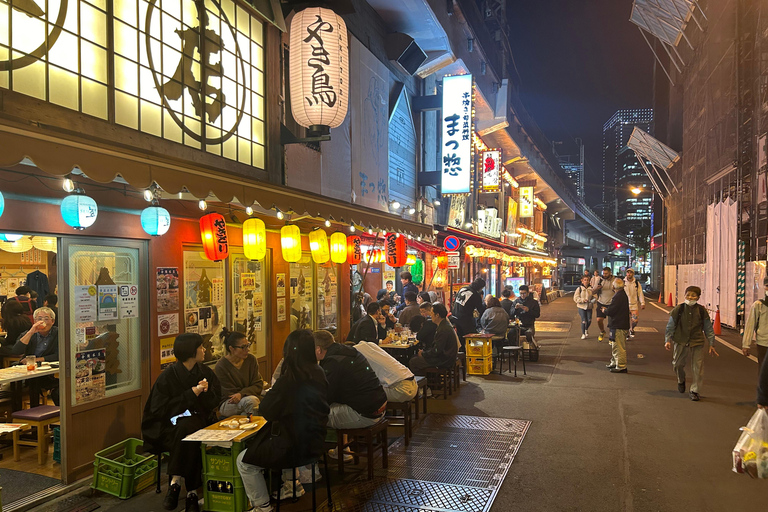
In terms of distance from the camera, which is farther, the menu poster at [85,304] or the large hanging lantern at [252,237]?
the large hanging lantern at [252,237]

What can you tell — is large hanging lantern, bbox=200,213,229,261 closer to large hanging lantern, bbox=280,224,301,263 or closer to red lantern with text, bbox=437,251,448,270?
large hanging lantern, bbox=280,224,301,263

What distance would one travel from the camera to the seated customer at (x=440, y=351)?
10.2 m

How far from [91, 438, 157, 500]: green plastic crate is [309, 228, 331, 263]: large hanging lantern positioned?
4.89 metres

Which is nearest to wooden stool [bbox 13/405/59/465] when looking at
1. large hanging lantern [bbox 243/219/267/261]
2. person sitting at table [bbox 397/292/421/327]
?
large hanging lantern [bbox 243/219/267/261]

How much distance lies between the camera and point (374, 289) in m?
16.3

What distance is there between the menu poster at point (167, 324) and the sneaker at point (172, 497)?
7.47ft

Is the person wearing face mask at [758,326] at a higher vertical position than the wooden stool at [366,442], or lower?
higher

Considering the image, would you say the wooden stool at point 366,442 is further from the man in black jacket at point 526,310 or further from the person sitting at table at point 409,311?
the man in black jacket at point 526,310

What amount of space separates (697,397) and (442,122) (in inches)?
498

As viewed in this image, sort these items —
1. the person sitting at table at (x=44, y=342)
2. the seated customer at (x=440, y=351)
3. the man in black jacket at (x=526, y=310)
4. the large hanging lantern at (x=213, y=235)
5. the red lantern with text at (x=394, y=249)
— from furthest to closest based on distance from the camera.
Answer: the man in black jacket at (x=526, y=310) → the red lantern with text at (x=394, y=249) → the seated customer at (x=440, y=351) → the person sitting at table at (x=44, y=342) → the large hanging lantern at (x=213, y=235)

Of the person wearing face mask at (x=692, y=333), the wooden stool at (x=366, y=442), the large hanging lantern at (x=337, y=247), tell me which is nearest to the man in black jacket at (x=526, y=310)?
the person wearing face mask at (x=692, y=333)

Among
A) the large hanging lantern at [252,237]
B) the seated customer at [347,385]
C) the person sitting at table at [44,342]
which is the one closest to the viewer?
the seated customer at [347,385]

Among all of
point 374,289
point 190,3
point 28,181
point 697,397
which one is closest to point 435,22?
point 374,289

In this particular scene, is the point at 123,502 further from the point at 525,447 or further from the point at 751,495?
the point at 751,495
